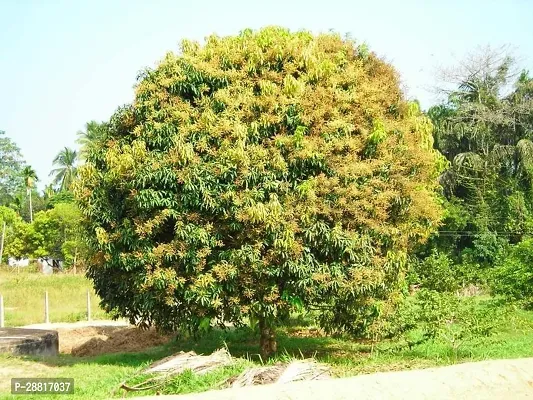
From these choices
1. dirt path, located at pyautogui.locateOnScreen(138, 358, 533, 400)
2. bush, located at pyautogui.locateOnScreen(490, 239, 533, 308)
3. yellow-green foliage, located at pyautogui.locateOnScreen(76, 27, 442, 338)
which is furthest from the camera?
bush, located at pyautogui.locateOnScreen(490, 239, 533, 308)

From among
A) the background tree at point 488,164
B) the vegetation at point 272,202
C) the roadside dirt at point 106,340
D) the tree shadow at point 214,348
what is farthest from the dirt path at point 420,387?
the background tree at point 488,164

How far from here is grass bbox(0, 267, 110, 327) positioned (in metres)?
20.2

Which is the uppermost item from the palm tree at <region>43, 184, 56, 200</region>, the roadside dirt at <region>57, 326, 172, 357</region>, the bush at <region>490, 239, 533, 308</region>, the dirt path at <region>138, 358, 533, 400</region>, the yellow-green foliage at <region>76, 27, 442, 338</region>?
the palm tree at <region>43, 184, 56, 200</region>

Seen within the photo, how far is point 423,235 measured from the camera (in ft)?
38.7

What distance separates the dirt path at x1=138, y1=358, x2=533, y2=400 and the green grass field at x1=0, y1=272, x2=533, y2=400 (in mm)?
1158

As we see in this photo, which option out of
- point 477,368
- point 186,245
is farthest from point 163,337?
point 477,368

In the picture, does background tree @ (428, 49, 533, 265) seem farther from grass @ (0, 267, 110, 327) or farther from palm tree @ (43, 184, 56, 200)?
palm tree @ (43, 184, 56, 200)

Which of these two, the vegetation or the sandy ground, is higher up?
the vegetation

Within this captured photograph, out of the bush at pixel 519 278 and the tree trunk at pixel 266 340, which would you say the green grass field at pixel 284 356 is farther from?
the bush at pixel 519 278

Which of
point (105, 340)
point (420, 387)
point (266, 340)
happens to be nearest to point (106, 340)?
point (105, 340)

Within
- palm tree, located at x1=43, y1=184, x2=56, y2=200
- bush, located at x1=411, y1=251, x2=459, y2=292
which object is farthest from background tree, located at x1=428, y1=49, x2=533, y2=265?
palm tree, located at x1=43, y1=184, x2=56, y2=200

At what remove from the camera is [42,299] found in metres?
23.8

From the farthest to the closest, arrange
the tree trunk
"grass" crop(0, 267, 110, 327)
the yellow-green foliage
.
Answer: "grass" crop(0, 267, 110, 327), the tree trunk, the yellow-green foliage

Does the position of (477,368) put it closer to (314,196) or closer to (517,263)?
(314,196)
